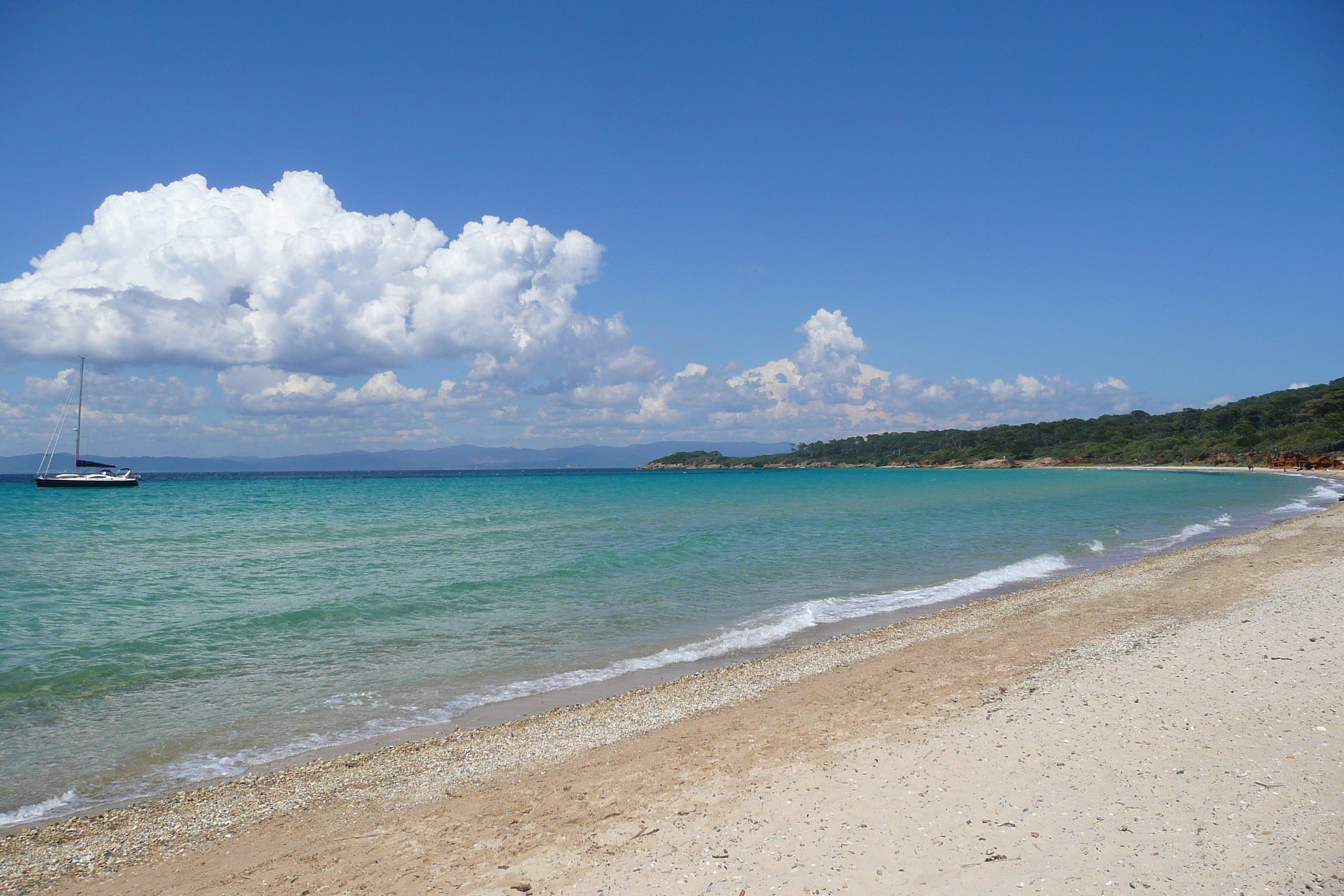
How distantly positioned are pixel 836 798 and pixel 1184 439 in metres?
153

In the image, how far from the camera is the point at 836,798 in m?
5.48

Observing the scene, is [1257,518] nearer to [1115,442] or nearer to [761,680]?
[761,680]

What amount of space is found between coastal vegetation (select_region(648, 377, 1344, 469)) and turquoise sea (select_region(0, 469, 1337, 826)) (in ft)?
228

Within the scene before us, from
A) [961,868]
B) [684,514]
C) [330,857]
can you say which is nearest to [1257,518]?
[684,514]

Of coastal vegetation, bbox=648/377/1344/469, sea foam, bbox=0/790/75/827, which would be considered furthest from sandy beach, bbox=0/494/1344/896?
coastal vegetation, bbox=648/377/1344/469

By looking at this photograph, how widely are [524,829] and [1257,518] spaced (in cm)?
3996

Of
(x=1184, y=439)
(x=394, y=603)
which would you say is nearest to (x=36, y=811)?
(x=394, y=603)

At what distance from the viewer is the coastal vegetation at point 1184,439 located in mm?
91000

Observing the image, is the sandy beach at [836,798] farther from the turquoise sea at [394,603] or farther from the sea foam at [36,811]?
the turquoise sea at [394,603]

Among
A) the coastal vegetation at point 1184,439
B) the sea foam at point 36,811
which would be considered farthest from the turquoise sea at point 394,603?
the coastal vegetation at point 1184,439

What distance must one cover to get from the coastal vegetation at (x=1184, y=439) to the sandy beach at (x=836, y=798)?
10100 centimetres

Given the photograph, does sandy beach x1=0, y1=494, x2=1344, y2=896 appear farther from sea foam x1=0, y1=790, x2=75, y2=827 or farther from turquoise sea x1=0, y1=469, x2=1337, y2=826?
turquoise sea x1=0, y1=469, x2=1337, y2=826

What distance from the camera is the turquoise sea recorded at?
8.62 m

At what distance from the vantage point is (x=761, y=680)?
9.71 m
